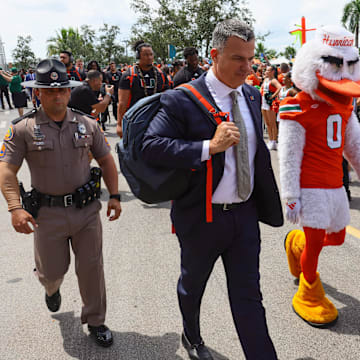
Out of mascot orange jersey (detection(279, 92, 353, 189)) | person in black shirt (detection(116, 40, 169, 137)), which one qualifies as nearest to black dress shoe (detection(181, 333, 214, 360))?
mascot orange jersey (detection(279, 92, 353, 189))

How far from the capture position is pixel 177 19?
23391mm

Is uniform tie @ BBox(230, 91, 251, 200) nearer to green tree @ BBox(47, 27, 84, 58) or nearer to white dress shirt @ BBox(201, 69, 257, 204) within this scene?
white dress shirt @ BBox(201, 69, 257, 204)

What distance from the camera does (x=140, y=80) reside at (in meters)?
5.60

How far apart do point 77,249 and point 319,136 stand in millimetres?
1813

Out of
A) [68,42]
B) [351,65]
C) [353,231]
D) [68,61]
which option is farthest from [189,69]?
[68,42]

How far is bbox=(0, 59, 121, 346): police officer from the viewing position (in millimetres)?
2541

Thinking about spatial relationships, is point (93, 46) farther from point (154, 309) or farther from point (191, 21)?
point (154, 309)

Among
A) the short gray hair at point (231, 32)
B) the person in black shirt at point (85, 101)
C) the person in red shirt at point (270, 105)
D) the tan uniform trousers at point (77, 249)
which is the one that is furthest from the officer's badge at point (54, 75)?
the person in red shirt at point (270, 105)

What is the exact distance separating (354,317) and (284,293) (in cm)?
55

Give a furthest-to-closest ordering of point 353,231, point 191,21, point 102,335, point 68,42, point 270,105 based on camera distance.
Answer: point 68,42
point 191,21
point 270,105
point 353,231
point 102,335

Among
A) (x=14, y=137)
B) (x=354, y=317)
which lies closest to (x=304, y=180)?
(x=354, y=317)

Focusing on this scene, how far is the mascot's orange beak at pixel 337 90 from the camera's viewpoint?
8.12 feet

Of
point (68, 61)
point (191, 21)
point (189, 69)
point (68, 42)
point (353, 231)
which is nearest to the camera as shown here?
point (353, 231)

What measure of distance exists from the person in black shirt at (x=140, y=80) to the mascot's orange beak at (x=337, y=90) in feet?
11.1
